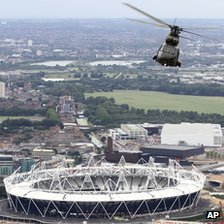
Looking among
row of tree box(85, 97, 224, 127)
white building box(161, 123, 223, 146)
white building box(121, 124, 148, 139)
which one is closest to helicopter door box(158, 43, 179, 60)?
white building box(161, 123, 223, 146)

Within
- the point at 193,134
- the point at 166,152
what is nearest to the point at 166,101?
the point at 193,134

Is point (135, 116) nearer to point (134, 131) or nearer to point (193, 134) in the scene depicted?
point (134, 131)

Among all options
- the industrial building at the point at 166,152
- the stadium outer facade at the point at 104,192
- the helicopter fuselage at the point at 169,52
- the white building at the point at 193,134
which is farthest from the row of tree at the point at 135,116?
the helicopter fuselage at the point at 169,52

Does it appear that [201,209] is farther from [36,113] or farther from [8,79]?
[8,79]

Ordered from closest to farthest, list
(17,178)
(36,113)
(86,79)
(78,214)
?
(78,214) < (17,178) < (36,113) < (86,79)

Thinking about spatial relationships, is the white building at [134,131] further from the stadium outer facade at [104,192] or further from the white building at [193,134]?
the stadium outer facade at [104,192]

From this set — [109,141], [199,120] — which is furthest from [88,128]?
[109,141]
